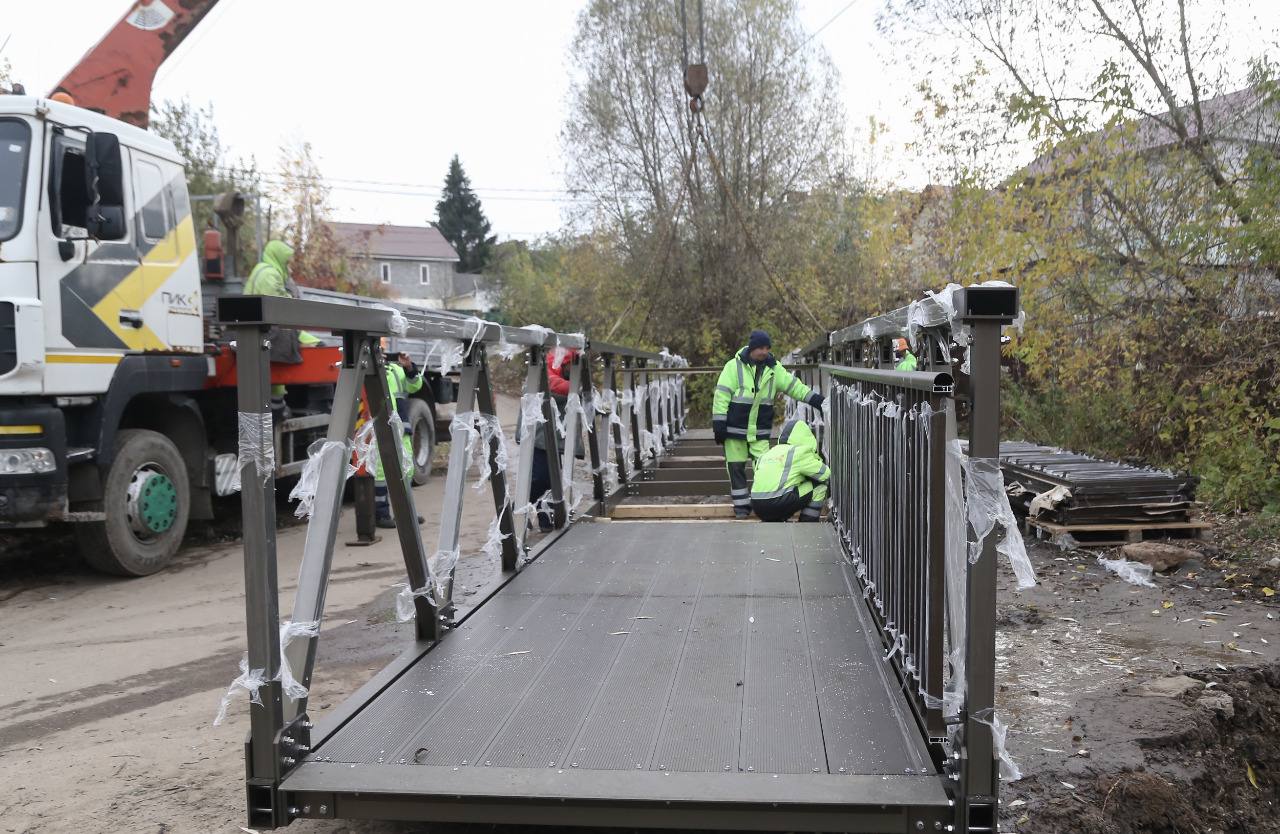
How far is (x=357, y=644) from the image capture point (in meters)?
5.43

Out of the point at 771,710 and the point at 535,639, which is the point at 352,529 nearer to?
the point at 535,639

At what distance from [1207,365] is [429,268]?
188ft

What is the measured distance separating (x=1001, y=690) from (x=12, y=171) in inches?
266

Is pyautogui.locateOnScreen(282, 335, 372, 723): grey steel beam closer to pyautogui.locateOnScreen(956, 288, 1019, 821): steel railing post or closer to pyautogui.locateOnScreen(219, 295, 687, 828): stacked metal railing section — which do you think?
pyautogui.locateOnScreen(219, 295, 687, 828): stacked metal railing section

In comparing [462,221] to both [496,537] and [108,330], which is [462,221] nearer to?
[108,330]

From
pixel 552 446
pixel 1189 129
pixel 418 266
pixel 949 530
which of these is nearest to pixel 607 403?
pixel 552 446

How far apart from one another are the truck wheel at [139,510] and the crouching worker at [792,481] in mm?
4472

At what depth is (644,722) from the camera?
2891mm

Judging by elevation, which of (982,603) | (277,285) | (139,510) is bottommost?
(139,510)

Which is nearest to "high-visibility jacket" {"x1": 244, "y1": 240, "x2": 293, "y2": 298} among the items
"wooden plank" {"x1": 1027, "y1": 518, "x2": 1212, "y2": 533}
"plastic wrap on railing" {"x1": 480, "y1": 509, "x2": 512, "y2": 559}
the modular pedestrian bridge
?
"plastic wrap on railing" {"x1": 480, "y1": 509, "x2": 512, "y2": 559}

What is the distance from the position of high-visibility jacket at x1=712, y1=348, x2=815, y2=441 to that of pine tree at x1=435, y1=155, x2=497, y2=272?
6090 cm

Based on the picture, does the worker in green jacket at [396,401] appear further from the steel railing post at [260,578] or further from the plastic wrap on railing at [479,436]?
the steel railing post at [260,578]

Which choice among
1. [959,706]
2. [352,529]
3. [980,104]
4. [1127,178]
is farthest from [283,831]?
[980,104]

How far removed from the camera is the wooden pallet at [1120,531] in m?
7.23
